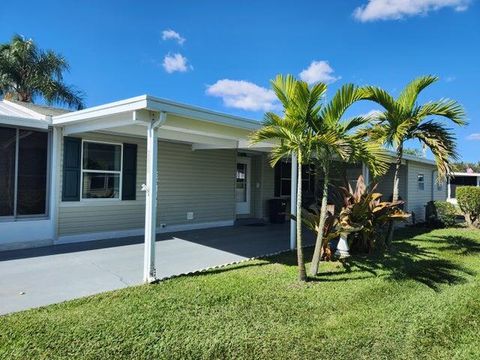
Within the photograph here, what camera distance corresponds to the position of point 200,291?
4910mm

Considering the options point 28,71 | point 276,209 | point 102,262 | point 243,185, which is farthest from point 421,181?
point 28,71

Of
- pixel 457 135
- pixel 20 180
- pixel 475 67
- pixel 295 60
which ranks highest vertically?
pixel 295 60

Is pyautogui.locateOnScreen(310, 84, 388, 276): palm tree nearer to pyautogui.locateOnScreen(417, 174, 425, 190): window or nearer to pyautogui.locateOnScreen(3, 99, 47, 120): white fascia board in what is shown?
pyautogui.locateOnScreen(3, 99, 47, 120): white fascia board

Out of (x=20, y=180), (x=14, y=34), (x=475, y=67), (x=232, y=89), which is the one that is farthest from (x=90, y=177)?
(x=232, y=89)

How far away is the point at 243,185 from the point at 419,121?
6.98 m

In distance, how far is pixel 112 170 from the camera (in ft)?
28.6

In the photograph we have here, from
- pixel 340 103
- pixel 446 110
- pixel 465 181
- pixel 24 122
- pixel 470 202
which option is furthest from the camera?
pixel 465 181

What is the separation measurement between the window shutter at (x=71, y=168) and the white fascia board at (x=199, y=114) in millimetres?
3564

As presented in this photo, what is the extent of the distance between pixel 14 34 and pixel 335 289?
2251 cm

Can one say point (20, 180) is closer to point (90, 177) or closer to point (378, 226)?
point (90, 177)

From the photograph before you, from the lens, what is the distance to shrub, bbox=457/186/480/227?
12.6 m

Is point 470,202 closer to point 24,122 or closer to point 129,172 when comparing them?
point 129,172

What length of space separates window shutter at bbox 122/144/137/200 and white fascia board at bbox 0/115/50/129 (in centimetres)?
193

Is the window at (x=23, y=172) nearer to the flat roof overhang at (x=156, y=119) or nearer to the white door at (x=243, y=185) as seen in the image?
the flat roof overhang at (x=156, y=119)
